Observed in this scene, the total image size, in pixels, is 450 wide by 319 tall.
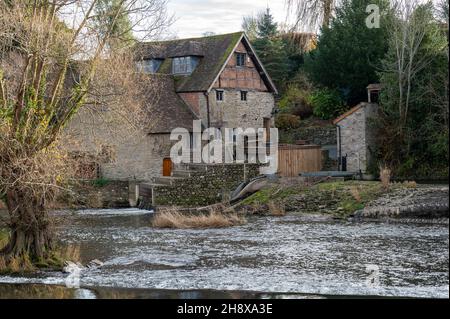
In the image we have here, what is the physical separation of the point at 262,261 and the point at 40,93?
6.67 m

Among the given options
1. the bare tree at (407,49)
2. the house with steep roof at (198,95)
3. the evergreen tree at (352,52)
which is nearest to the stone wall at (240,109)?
the house with steep roof at (198,95)

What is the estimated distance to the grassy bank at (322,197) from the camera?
26.8 meters

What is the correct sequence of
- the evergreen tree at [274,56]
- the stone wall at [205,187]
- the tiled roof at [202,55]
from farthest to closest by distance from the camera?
the evergreen tree at [274,56], the tiled roof at [202,55], the stone wall at [205,187]

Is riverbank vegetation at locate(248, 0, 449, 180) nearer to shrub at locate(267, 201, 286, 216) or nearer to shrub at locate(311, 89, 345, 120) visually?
shrub at locate(311, 89, 345, 120)

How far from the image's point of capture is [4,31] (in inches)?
591

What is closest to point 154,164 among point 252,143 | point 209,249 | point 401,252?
point 252,143

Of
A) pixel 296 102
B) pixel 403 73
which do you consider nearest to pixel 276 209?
pixel 403 73

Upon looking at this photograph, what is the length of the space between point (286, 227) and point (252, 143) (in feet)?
38.8

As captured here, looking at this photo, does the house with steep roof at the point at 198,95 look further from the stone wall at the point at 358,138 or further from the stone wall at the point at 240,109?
the stone wall at the point at 358,138

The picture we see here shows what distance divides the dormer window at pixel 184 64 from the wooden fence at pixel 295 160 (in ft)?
27.9

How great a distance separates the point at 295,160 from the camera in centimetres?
3400

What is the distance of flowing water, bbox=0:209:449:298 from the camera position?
44.5ft
